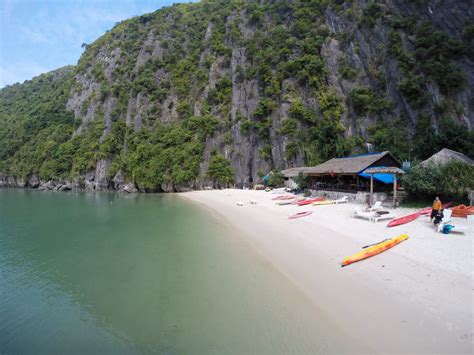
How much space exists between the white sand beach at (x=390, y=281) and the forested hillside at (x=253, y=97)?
2270 centimetres

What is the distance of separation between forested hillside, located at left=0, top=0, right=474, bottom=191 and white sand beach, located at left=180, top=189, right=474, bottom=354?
22.7 metres

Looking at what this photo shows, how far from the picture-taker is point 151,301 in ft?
23.4

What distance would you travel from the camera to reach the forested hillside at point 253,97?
1385 inches

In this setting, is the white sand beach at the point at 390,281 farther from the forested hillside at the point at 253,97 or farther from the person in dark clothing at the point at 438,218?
the forested hillside at the point at 253,97

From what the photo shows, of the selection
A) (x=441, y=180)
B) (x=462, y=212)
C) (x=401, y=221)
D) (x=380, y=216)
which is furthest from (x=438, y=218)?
(x=441, y=180)

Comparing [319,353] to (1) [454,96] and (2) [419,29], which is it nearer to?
(1) [454,96]

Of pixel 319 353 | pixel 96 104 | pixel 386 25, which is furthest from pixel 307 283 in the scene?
Result: pixel 96 104

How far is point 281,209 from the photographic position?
19.7 metres

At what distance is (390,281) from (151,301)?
6278mm

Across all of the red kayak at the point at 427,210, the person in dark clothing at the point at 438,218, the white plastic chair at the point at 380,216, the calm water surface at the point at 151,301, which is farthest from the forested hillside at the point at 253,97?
the calm water surface at the point at 151,301

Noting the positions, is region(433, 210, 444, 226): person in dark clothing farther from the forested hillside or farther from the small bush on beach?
the forested hillside

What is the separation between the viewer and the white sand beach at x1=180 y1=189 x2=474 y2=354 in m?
4.84

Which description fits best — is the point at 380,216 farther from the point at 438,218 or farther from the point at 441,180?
the point at 441,180

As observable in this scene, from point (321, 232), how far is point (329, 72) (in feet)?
126
